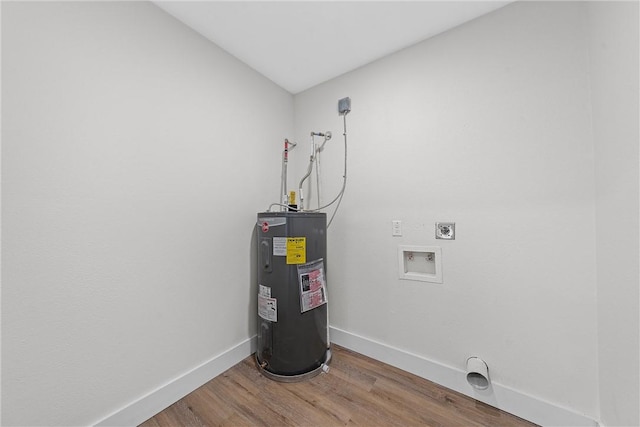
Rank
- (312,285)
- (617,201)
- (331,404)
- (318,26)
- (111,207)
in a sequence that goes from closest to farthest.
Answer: (617,201)
(111,207)
(331,404)
(318,26)
(312,285)

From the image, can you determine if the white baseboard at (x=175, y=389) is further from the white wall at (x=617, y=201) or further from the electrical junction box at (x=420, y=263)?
the white wall at (x=617, y=201)

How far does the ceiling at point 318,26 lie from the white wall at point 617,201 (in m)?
0.59

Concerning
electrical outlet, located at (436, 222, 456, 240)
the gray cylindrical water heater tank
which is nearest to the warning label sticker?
A: the gray cylindrical water heater tank

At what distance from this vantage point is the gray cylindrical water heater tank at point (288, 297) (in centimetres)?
145

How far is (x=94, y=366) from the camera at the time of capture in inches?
41.1

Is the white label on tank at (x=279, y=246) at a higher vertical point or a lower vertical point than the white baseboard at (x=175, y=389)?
higher

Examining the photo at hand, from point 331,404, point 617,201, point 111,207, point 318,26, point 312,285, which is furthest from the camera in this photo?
point 312,285

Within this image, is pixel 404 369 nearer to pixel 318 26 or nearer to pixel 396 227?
pixel 396 227

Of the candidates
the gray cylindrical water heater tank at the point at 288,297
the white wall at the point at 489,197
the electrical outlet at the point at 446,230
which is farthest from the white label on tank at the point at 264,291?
the electrical outlet at the point at 446,230

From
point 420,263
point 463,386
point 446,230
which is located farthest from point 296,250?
point 463,386

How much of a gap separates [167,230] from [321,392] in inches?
50.1

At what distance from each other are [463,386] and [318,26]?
2.28 metres

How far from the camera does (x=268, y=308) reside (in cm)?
148

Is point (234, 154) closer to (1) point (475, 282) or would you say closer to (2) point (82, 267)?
→ (2) point (82, 267)
